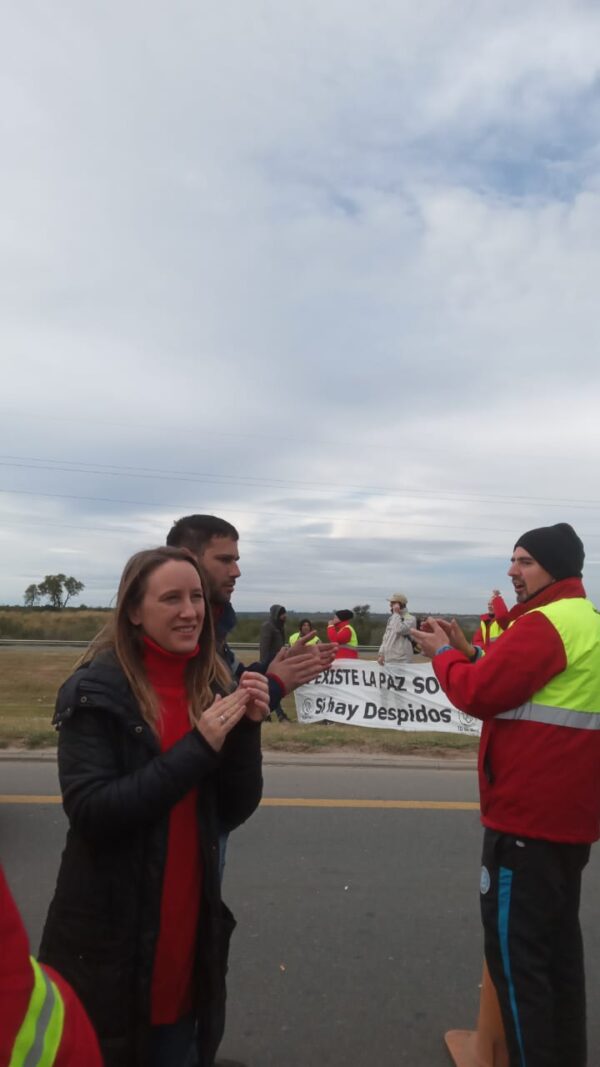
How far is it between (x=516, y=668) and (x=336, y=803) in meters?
4.12

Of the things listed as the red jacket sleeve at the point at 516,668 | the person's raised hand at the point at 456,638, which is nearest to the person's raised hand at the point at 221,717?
the red jacket sleeve at the point at 516,668

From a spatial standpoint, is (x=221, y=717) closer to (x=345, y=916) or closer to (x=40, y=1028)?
(x=40, y=1028)

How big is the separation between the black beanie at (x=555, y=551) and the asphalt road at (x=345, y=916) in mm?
1942

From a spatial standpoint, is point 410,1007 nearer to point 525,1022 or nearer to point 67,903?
point 525,1022

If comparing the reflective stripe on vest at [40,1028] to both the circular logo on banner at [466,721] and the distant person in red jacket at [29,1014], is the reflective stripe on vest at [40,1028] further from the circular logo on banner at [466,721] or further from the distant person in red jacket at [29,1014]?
the circular logo on banner at [466,721]

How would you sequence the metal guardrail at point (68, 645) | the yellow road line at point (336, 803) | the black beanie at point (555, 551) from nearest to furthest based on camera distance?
the black beanie at point (555, 551), the yellow road line at point (336, 803), the metal guardrail at point (68, 645)

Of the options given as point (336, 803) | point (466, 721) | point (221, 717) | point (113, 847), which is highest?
point (221, 717)

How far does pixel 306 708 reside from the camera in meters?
11.1

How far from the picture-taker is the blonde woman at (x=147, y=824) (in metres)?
1.96

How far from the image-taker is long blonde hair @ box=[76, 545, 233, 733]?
6.88 ft

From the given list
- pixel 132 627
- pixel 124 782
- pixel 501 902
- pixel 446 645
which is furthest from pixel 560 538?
pixel 124 782

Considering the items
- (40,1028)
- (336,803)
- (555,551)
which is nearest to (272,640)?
(336,803)

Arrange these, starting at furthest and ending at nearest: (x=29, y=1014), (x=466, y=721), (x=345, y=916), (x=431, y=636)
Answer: (x=466, y=721)
(x=345, y=916)
(x=431, y=636)
(x=29, y=1014)

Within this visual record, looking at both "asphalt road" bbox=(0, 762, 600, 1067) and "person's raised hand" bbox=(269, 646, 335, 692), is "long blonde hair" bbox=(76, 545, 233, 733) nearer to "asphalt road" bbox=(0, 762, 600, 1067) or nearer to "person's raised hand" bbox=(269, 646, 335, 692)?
"person's raised hand" bbox=(269, 646, 335, 692)
